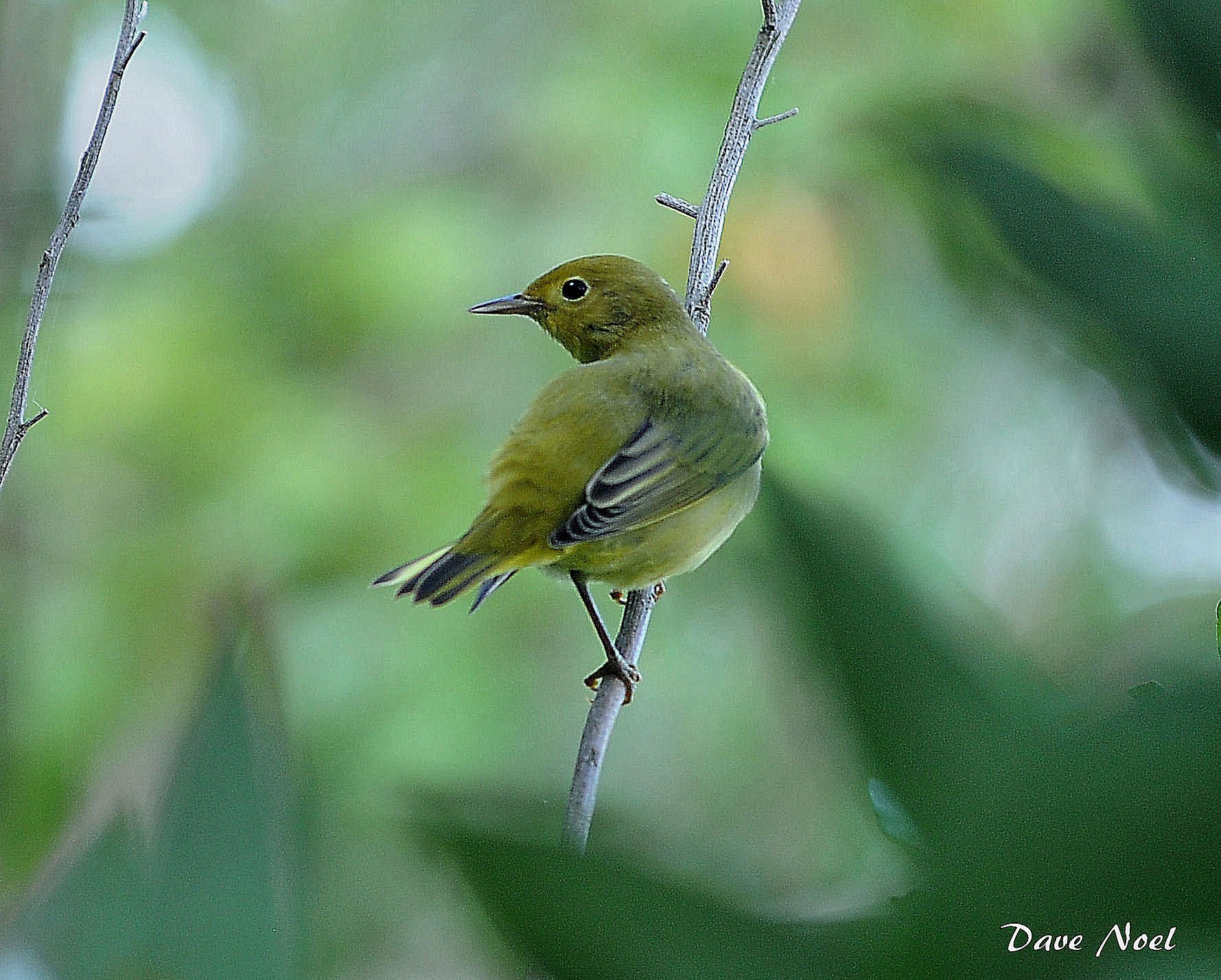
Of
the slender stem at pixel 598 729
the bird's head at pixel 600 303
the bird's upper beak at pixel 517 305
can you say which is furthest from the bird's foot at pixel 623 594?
the bird's upper beak at pixel 517 305

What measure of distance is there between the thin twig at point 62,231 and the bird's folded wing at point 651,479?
131cm

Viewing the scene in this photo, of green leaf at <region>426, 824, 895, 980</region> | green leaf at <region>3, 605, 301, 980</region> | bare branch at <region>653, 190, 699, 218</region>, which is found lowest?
green leaf at <region>3, 605, 301, 980</region>

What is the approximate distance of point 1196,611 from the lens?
0.39 m

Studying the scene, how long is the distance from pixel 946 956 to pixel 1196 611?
150 millimetres

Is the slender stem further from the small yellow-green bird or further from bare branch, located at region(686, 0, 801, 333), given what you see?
bare branch, located at region(686, 0, 801, 333)

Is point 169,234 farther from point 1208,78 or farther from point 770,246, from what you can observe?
point 1208,78

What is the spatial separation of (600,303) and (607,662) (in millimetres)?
946

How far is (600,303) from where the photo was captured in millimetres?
3131

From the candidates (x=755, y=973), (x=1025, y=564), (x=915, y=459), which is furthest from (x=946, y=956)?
(x=915, y=459)

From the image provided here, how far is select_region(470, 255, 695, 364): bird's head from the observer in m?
3.12

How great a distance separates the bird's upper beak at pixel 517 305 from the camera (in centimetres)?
301

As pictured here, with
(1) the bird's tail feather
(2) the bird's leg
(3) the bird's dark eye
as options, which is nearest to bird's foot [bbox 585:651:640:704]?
(2) the bird's leg

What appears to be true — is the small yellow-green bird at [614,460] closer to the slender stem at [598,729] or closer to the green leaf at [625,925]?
the slender stem at [598,729]

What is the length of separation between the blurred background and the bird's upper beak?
76 cm
